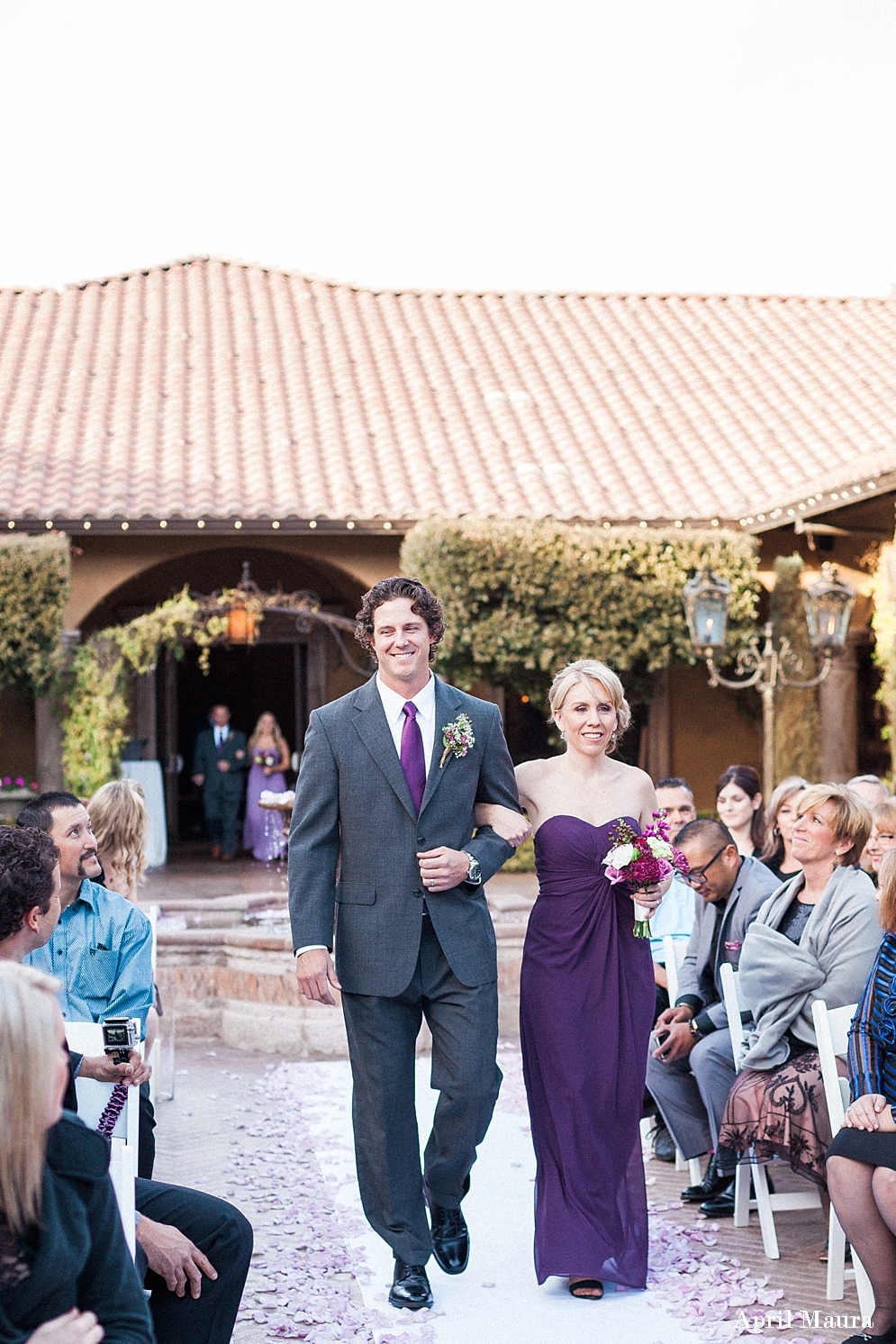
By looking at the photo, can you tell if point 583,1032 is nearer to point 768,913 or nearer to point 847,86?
point 768,913

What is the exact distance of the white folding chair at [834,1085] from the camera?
4117mm

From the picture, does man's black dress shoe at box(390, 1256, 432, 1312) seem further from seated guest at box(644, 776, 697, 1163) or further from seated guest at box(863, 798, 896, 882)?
seated guest at box(863, 798, 896, 882)

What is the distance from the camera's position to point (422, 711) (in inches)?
172

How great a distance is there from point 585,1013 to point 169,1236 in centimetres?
162

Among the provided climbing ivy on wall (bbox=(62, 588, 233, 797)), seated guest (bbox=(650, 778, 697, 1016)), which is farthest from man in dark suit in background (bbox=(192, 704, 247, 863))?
seated guest (bbox=(650, 778, 697, 1016))

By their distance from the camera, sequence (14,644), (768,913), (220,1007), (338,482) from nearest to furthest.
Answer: (768,913) → (220,1007) → (14,644) → (338,482)

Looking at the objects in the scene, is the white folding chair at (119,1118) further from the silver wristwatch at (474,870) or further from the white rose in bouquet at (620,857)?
the white rose in bouquet at (620,857)

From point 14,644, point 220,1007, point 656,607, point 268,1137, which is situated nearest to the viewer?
point 268,1137

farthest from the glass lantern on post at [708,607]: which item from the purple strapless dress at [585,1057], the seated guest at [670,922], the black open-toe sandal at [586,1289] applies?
the black open-toe sandal at [586,1289]

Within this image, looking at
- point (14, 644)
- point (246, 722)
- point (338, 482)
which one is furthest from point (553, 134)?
point (246, 722)

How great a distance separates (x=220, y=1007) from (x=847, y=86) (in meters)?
10.6

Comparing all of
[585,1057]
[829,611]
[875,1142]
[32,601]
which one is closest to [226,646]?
[32,601]

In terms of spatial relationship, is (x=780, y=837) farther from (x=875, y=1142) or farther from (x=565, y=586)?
(x=565, y=586)

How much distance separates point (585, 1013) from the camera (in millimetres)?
4301
